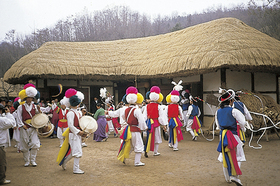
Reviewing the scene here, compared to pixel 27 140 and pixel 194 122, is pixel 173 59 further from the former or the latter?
pixel 27 140

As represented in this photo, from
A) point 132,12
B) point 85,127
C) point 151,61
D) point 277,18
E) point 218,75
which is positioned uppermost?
point 132,12

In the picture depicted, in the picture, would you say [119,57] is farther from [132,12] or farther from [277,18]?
[132,12]

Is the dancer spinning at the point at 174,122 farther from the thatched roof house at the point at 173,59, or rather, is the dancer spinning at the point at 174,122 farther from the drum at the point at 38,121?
the drum at the point at 38,121

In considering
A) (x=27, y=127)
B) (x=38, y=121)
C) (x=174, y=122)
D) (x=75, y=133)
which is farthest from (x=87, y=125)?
(x=174, y=122)

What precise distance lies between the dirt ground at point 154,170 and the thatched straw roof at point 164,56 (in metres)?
3.24

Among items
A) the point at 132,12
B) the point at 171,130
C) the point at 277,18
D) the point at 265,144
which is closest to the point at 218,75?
the point at 265,144

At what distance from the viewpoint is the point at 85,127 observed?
14.2ft

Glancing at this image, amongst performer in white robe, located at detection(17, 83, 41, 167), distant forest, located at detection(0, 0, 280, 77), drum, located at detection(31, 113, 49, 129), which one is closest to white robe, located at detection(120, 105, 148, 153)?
drum, located at detection(31, 113, 49, 129)

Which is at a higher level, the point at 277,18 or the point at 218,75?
the point at 277,18

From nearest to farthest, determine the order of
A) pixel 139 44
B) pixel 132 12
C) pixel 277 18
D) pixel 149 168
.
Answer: pixel 149 168 → pixel 139 44 → pixel 277 18 → pixel 132 12

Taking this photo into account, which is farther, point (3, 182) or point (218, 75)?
point (218, 75)

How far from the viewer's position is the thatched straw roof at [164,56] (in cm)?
810

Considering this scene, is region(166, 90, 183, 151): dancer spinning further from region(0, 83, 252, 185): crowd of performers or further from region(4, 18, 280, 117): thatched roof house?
region(4, 18, 280, 117): thatched roof house

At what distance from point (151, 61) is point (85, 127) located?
7.02 meters
